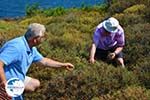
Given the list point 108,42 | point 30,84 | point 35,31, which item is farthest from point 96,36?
point 35,31

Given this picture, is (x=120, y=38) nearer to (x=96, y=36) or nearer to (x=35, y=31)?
(x=96, y=36)

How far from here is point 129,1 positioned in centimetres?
2291

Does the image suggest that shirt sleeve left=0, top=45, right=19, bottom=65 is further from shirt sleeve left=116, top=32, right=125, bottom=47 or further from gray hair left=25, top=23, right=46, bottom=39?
shirt sleeve left=116, top=32, right=125, bottom=47

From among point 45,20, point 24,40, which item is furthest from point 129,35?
point 45,20

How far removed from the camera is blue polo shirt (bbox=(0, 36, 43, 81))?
297 inches

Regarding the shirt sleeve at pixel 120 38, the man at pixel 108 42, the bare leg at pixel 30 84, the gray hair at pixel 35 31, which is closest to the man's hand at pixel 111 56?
the man at pixel 108 42

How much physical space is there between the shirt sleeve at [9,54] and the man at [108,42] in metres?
3.49

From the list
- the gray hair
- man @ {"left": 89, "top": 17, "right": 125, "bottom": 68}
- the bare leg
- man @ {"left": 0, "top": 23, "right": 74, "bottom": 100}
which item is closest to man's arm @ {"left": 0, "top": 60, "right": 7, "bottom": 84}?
man @ {"left": 0, "top": 23, "right": 74, "bottom": 100}

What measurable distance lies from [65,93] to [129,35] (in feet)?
14.3

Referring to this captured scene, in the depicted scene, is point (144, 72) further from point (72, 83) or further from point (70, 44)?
point (70, 44)

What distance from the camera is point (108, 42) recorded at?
11.5 m

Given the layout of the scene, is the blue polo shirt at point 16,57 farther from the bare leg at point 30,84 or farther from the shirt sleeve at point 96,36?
the shirt sleeve at point 96,36

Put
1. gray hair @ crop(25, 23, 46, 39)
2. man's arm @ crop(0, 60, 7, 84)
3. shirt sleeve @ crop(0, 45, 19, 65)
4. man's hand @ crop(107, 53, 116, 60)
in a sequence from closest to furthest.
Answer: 1. man's arm @ crop(0, 60, 7, 84)
2. shirt sleeve @ crop(0, 45, 19, 65)
3. gray hair @ crop(25, 23, 46, 39)
4. man's hand @ crop(107, 53, 116, 60)

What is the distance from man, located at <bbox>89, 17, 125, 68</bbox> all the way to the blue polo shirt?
325 centimetres
